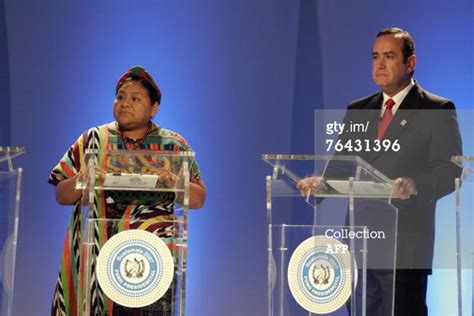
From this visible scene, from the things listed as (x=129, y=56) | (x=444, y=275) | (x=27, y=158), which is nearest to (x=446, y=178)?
(x=444, y=275)

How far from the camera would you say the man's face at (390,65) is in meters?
5.00

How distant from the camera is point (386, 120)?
4926mm

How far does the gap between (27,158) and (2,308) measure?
196cm

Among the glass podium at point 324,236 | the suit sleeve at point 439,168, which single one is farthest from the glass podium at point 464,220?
the suit sleeve at point 439,168

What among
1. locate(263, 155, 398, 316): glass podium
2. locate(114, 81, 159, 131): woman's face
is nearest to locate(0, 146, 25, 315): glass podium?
locate(114, 81, 159, 131): woman's face

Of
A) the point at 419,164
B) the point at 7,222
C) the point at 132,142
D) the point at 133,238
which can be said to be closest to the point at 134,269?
the point at 133,238

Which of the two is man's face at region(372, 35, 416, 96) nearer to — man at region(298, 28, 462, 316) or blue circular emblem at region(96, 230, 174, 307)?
man at region(298, 28, 462, 316)

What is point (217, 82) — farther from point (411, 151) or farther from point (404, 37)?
point (411, 151)

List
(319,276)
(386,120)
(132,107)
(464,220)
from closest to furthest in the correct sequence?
(319,276) → (464,220) → (132,107) → (386,120)

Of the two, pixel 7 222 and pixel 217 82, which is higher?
pixel 217 82

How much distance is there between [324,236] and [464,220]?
0.78 m

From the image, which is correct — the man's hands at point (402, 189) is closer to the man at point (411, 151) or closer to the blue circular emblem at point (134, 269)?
the man at point (411, 151)

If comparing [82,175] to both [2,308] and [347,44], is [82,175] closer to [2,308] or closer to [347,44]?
[2,308]

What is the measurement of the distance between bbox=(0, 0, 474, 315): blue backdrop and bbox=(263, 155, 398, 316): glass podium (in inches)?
67.5
